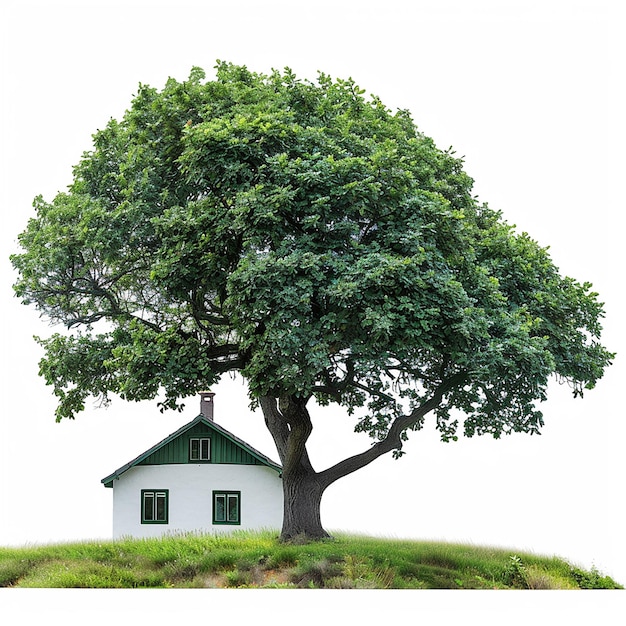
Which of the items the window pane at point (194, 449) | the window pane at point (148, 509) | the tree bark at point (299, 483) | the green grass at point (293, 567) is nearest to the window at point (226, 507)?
the window pane at point (194, 449)

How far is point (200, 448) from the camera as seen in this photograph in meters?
25.1

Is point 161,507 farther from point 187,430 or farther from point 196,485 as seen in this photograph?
point 187,430

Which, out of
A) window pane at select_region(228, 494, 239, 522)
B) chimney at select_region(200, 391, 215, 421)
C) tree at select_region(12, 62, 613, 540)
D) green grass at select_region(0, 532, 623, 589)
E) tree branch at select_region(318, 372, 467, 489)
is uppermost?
tree at select_region(12, 62, 613, 540)

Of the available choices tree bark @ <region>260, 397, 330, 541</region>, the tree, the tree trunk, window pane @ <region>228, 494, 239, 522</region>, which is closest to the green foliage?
the tree

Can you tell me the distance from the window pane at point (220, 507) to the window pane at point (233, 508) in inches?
5.6

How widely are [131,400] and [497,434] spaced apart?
9372mm

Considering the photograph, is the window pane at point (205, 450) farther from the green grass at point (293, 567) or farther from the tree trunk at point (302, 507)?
the green grass at point (293, 567)

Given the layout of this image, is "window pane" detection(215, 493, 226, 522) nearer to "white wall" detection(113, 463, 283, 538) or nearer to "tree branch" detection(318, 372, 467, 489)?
"white wall" detection(113, 463, 283, 538)

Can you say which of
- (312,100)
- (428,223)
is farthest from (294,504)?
(312,100)

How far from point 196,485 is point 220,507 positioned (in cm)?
93

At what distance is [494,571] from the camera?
20.1m

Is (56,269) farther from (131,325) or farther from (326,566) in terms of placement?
(326,566)

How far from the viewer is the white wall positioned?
80.0ft

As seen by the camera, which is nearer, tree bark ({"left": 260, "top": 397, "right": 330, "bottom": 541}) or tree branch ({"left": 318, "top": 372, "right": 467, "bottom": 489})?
tree bark ({"left": 260, "top": 397, "right": 330, "bottom": 541})
